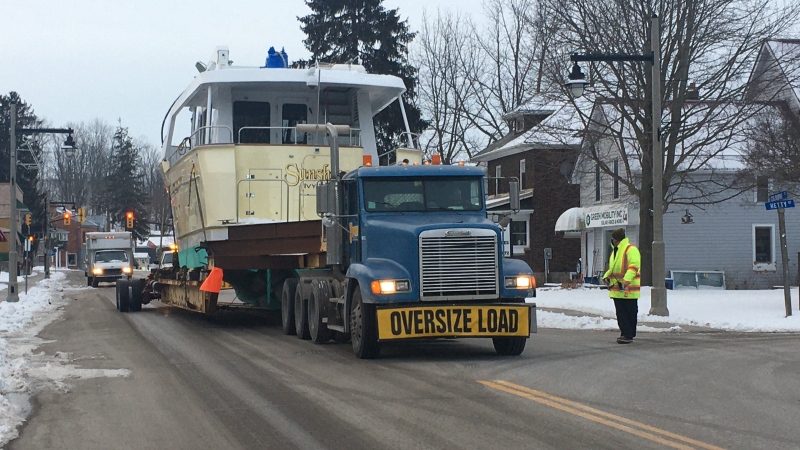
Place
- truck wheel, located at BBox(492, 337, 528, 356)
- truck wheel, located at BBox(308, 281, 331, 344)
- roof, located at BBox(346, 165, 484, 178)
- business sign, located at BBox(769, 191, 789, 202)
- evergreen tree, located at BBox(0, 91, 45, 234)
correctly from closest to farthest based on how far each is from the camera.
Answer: truck wheel, located at BBox(492, 337, 528, 356), roof, located at BBox(346, 165, 484, 178), truck wheel, located at BBox(308, 281, 331, 344), business sign, located at BBox(769, 191, 789, 202), evergreen tree, located at BBox(0, 91, 45, 234)

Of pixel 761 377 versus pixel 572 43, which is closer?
pixel 761 377

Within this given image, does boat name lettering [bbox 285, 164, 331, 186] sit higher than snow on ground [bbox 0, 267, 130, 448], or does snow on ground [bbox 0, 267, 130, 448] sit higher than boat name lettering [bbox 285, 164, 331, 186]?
boat name lettering [bbox 285, 164, 331, 186]

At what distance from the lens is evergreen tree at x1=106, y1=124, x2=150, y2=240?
117 meters

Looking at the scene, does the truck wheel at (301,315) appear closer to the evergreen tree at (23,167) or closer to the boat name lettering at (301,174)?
the boat name lettering at (301,174)

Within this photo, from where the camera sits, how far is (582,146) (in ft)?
111

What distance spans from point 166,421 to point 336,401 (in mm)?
1714

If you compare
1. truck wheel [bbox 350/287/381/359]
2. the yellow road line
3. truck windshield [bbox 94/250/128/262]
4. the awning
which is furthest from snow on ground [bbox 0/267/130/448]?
truck windshield [bbox 94/250/128/262]

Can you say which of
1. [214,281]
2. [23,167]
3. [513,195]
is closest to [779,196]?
[513,195]

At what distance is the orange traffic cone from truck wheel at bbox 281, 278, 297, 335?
4.74 feet

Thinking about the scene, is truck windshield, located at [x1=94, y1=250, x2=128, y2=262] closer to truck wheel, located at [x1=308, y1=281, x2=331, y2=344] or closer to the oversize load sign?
truck wheel, located at [x1=308, y1=281, x2=331, y2=344]

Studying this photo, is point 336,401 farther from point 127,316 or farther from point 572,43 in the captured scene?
point 572,43

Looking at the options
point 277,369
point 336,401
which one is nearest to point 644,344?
point 277,369

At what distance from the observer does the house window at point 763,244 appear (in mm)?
41062

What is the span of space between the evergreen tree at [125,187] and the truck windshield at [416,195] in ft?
334
